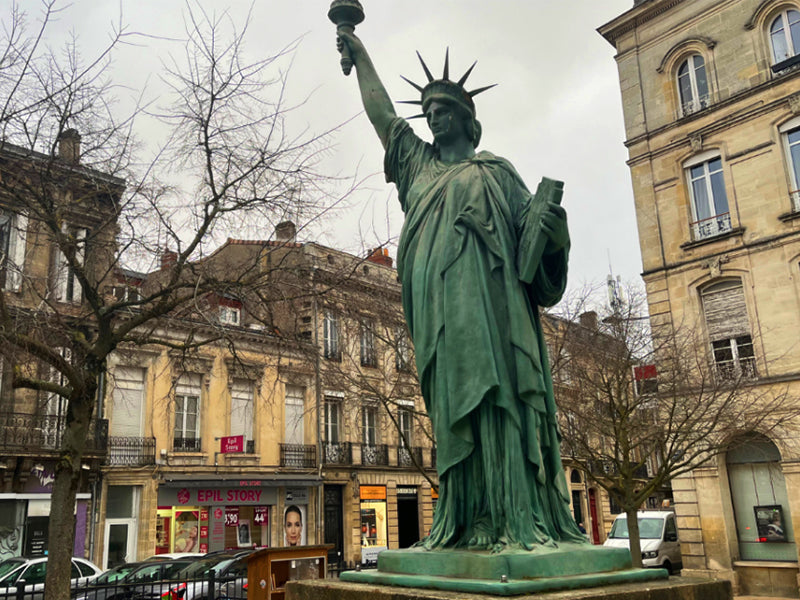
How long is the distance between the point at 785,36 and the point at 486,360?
2135 centimetres

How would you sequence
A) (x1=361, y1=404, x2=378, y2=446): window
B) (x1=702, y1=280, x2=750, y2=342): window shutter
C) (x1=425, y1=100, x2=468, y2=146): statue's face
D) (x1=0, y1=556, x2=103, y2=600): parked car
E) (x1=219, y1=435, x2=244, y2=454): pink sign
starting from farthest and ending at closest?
(x1=361, y1=404, x2=378, y2=446): window
(x1=219, y1=435, x2=244, y2=454): pink sign
(x1=702, y1=280, x2=750, y2=342): window shutter
(x1=0, y1=556, x2=103, y2=600): parked car
(x1=425, y1=100, x2=468, y2=146): statue's face

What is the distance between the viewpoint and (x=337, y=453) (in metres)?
30.9

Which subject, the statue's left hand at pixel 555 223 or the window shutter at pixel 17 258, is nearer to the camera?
the statue's left hand at pixel 555 223

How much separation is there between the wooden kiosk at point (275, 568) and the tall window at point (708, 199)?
16118 mm

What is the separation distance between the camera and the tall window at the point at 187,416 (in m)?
26.0

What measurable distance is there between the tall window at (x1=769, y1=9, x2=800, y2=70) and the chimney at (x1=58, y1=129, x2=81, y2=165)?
18.2 meters

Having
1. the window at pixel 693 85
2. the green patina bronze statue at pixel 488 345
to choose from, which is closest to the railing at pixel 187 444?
the window at pixel 693 85

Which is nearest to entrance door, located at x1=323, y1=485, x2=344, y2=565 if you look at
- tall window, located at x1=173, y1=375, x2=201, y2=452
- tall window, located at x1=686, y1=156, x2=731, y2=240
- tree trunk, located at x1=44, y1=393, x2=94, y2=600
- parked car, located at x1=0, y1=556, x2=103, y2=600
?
tall window, located at x1=173, y1=375, x2=201, y2=452

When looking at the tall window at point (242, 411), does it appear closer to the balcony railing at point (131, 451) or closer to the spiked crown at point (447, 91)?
the balcony railing at point (131, 451)

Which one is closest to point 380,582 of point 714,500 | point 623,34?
point 714,500

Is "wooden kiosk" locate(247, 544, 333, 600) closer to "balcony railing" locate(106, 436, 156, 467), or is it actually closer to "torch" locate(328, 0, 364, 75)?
"torch" locate(328, 0, 364, 75)

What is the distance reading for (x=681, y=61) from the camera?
75.2 ft

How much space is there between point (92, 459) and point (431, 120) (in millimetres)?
22085

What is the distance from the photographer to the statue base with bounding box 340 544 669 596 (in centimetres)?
289
